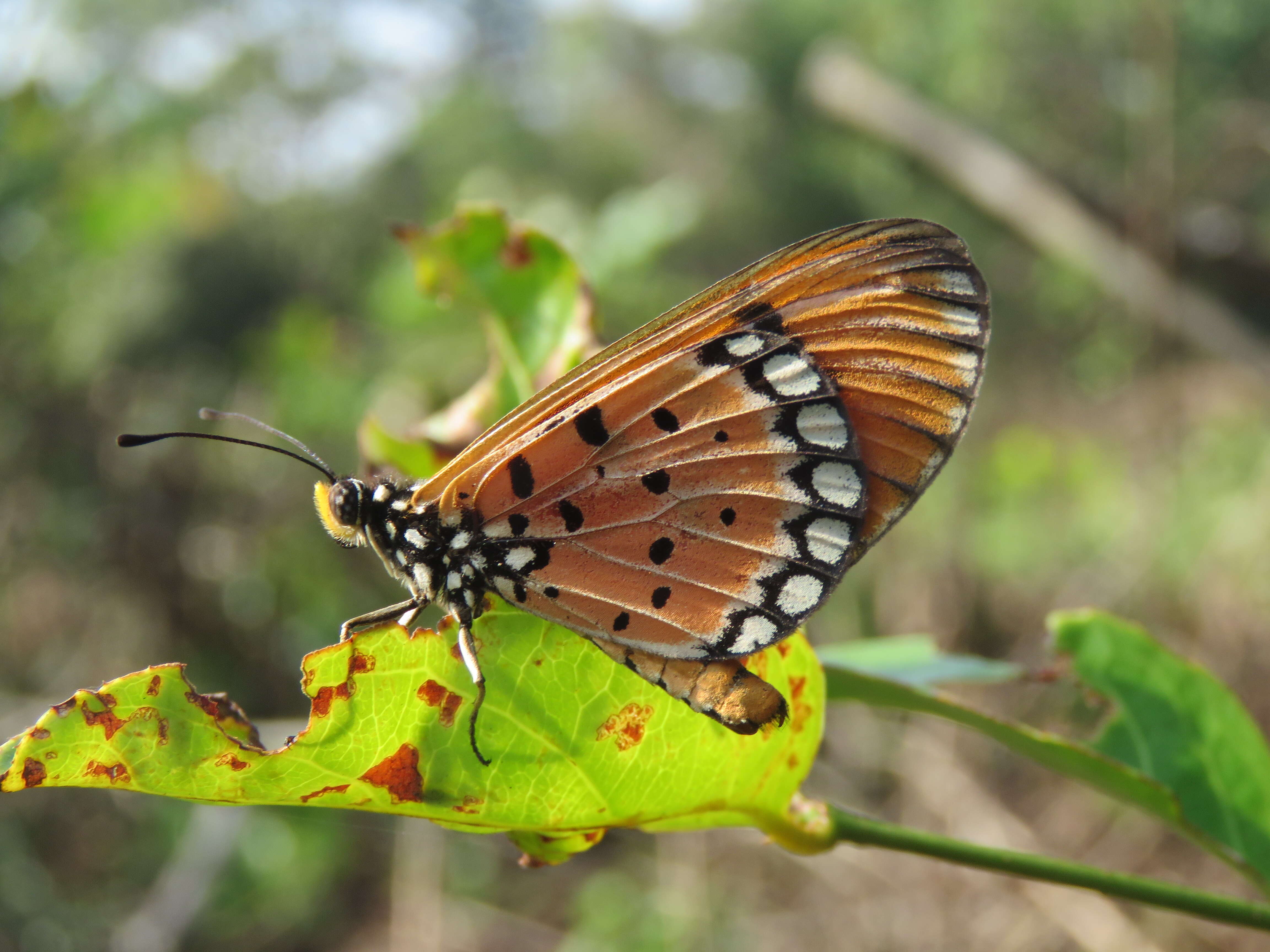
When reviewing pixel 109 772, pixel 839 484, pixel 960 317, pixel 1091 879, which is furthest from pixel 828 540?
pixel 109 772

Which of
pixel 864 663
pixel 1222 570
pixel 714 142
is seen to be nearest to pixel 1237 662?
pixel 1222 570

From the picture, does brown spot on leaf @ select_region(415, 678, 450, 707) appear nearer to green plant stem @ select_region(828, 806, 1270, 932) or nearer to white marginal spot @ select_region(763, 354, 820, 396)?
green plant stem @ select_region(828, 806, 1270, 932)

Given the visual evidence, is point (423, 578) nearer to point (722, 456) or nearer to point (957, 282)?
point (722, 456)

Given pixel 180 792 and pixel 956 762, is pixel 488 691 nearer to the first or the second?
pixel 180 792

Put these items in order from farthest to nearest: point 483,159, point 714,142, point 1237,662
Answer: point 714,142, point 483,159, point 1237,662

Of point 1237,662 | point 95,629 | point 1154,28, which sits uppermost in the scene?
point 1154,28
